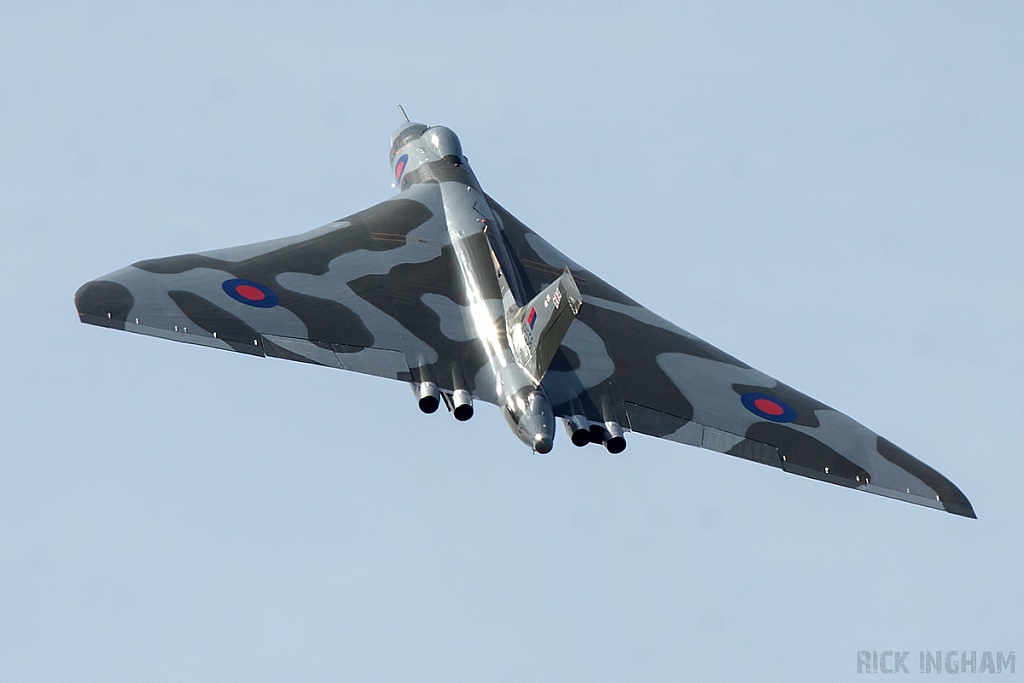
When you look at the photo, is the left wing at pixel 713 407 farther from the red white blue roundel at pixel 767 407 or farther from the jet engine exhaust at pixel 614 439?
the jet engine exhaust at pixel 614 439

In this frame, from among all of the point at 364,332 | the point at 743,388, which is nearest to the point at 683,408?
the point at 743,388

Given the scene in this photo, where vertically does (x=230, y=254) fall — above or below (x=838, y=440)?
above

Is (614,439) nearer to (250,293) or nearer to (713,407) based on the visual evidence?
(713,407)

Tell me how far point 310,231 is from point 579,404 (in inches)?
418

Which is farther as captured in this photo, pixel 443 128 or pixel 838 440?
pixel 443 128

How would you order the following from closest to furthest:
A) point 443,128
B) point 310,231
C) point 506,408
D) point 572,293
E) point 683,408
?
point 572,293, point 506,408, point 683,408, point 310,231, point 443,128

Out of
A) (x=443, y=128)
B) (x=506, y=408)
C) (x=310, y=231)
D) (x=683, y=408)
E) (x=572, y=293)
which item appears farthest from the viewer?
(x=443, y=128)

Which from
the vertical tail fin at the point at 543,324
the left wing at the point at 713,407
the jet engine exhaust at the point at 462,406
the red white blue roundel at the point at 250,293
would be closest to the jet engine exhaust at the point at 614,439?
the left wing at the point at 713,407

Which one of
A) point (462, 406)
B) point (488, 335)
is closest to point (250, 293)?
point (488, 335)

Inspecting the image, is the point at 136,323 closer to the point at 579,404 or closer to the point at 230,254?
the point at 230,254

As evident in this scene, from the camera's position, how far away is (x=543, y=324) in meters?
39.4

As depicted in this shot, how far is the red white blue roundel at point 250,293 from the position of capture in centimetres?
4228

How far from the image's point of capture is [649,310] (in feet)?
161

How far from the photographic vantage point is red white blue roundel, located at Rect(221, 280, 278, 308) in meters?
42.3
